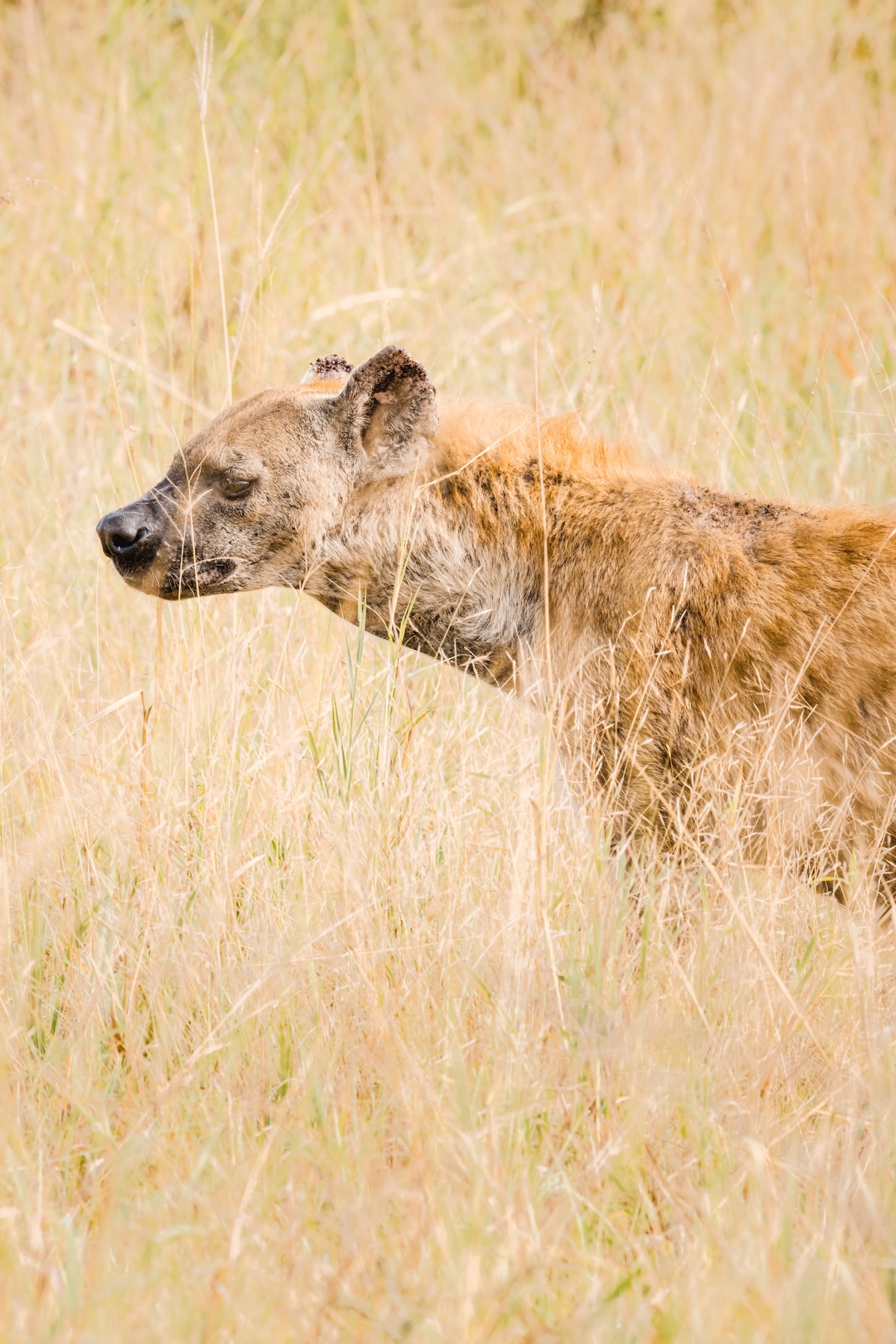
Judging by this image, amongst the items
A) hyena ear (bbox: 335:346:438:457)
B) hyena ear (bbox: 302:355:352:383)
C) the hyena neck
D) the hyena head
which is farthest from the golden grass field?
hyena ear (bbox: 335:346:438:457)

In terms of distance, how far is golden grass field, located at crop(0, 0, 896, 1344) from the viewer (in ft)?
8.34

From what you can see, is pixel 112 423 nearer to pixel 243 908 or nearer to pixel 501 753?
pixel 501 753

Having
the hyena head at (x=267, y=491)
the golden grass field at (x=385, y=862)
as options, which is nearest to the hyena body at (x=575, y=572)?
the hyena head at (x=267, y=491)

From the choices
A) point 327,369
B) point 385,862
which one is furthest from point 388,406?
point 385,862

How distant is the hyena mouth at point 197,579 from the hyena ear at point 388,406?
510 millimetres

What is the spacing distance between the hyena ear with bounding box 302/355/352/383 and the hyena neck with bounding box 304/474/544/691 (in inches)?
25.9

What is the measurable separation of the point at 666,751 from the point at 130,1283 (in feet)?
6.43

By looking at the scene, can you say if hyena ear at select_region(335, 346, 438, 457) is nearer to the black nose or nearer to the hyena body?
the hyena body

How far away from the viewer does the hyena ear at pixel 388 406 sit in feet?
13.7

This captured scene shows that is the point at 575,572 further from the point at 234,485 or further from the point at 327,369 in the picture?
the point at 327,369

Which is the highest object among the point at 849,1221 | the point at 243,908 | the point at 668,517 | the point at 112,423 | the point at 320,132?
the point at 320,132

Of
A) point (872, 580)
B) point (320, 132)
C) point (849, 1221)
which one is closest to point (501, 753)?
point (872, 580)

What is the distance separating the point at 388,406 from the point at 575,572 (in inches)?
28.2

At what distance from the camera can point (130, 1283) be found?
7.88ft
